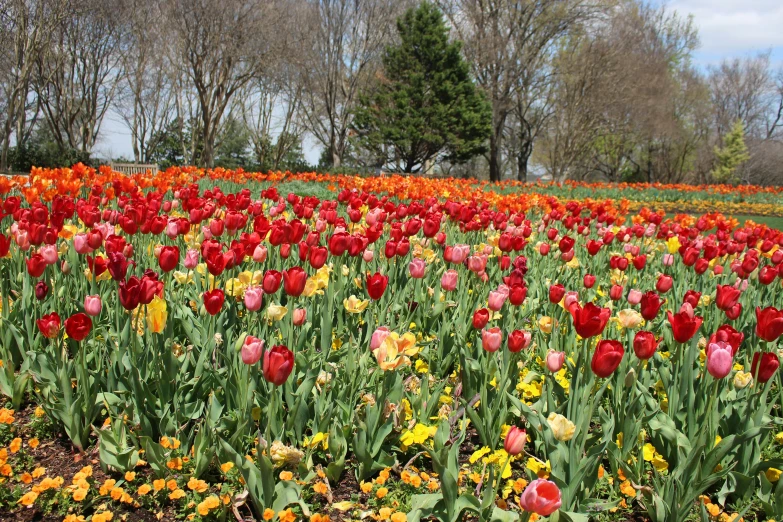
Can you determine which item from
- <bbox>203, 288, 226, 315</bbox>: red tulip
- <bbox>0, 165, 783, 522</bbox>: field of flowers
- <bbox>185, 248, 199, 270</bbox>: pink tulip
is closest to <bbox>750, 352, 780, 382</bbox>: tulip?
<bbox>0, 165, 783, 522</bbox>: field of flowers

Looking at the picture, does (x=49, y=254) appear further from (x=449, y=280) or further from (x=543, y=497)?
(x=543, y=497)

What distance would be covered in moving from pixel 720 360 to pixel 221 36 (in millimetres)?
17736

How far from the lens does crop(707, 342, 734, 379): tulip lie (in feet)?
5.88

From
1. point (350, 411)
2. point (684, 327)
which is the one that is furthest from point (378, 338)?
point (684, 327)

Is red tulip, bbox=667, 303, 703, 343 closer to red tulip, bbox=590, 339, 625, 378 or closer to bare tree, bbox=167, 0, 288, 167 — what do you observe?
red tulip, bbox=590, 339, 625, 378

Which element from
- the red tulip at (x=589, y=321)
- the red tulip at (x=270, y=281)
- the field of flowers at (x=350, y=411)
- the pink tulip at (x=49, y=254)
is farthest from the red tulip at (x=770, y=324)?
the pink tulip at (x=49, y=254)

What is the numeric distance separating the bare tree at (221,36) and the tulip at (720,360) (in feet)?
56.3

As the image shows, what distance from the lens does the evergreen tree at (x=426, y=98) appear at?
27781mm

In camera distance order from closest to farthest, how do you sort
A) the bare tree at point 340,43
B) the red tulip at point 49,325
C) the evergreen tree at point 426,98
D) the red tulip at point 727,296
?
the red tulip at point 49,325, the red tulip at point 727,296, the bare tree at point 340,43, the evergreen tree at point 426,98

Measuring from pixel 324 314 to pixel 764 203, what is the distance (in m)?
20.3

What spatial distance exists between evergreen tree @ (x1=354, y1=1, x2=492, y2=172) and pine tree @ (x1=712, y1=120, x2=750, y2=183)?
2406cm

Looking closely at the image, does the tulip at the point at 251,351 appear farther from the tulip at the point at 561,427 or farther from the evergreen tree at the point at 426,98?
the evergreen tree at the point at 426,98

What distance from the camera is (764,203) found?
18.9 m

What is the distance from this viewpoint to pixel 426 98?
2869 cm
